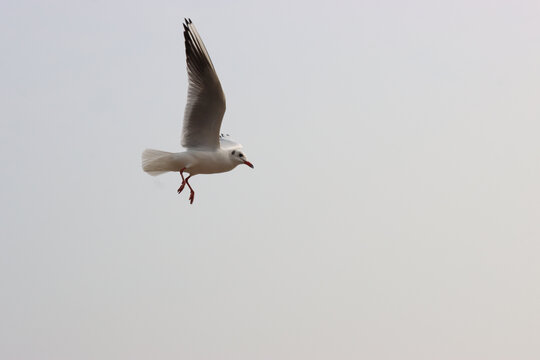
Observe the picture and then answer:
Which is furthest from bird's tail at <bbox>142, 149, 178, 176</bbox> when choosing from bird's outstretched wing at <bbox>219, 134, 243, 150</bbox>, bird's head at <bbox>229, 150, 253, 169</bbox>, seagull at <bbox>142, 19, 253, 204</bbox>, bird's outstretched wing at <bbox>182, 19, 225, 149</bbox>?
bird's outstretched wing at <bbox>219, 134, 243, 150</bbox>

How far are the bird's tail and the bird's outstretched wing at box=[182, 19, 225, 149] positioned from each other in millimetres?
341

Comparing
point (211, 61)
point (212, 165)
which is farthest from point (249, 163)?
point (211, 61)

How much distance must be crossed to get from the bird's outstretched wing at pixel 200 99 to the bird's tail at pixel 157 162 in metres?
0.34

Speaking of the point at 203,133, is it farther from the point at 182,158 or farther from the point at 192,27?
the point at 192,27

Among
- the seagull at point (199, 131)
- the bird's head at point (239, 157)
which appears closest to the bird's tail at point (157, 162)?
the seagull at point (199, 131)

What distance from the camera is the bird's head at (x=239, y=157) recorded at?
15664 mm

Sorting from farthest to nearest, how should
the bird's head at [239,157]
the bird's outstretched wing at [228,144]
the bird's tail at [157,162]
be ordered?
the bird's outstretched wing at [228,144] → the bird's head at [239,157] → the bird's tail at [157,162]

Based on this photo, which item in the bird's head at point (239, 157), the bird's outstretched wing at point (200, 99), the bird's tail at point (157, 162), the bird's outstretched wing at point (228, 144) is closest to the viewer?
the bird's outstretched wing at point (200, 99)

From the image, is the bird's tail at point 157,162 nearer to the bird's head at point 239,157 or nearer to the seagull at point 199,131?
the seagull at point 199,131

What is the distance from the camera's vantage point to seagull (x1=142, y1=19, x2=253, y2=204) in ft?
48.3

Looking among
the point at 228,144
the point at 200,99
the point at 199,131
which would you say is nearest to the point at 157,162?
the point at 199,131

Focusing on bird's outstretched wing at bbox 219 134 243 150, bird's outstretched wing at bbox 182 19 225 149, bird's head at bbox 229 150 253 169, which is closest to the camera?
bird's outstretched wing at bbox 182 19 225 149

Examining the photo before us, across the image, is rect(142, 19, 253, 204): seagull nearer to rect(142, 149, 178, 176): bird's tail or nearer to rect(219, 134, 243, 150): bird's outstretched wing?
rect(142, 149, 178, 176): bird's tail

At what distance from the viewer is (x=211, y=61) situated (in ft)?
48.3
